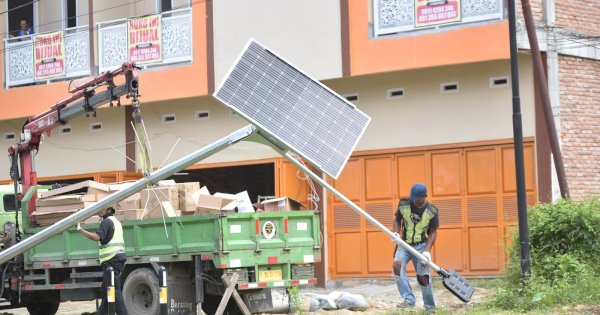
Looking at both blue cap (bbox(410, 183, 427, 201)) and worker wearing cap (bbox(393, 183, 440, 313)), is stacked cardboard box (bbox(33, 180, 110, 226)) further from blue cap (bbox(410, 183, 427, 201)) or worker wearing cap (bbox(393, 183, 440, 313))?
blue cap (bbox(410, 183, 427, 201))

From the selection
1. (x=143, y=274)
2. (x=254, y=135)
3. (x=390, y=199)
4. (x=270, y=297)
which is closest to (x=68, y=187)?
(x=143, y=274)

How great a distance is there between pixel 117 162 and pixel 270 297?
9.95 m

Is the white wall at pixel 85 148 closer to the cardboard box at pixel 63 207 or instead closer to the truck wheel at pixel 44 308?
the truck wheel at pixel 44 308

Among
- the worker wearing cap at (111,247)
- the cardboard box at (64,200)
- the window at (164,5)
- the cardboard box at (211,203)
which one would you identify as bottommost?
the worker wearing cap at (111,247)

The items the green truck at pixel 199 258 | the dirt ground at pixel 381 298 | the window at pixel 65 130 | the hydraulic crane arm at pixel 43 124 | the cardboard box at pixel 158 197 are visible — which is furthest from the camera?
the window at pixel 65 130

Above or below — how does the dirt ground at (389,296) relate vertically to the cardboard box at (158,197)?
below

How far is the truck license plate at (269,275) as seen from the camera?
48.9 feet

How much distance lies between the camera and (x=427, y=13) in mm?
19594

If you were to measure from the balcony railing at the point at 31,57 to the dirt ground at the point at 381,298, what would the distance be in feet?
19.5

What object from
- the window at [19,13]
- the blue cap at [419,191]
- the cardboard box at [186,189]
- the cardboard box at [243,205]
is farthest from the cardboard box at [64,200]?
the window at [19,13]

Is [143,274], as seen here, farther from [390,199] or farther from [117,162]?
[117,162]

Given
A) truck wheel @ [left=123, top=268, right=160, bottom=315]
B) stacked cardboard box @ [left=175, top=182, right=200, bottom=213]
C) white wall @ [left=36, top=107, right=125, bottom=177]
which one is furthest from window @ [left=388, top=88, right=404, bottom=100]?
truck wheel @ [left=123, top=268, right=160, bottom=315]

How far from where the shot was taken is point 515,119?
15031 millimetres

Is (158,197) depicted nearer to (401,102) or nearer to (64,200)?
(64,200)
